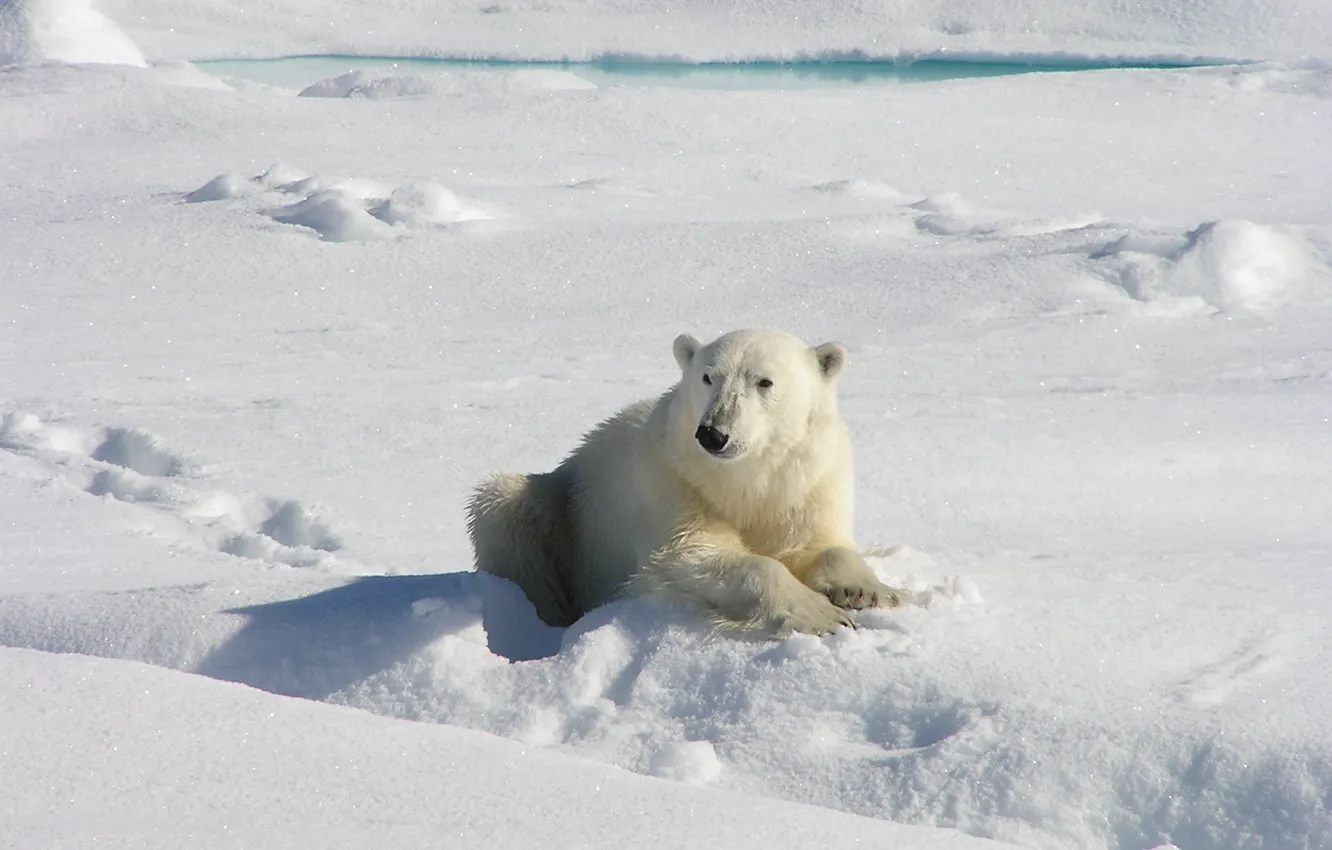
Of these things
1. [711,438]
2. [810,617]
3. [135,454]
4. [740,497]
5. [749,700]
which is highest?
[711,438]

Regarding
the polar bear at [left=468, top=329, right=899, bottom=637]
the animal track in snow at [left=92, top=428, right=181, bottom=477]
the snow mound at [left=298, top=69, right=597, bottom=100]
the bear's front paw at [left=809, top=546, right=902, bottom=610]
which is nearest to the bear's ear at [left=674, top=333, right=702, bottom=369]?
the polar bear at [left=468, top=329, right=899, bottom=637]

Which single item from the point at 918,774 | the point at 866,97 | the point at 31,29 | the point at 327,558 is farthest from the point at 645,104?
the point at 918,774

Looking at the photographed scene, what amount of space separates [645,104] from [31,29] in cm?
578

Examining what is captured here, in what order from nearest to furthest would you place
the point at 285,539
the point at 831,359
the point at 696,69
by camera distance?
1. the point at 831,359
2. the point at 285,539
3. the point at 696,69

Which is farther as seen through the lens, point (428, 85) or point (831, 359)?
point (428, 85)

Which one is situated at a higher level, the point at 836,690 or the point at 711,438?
the point at 711,438

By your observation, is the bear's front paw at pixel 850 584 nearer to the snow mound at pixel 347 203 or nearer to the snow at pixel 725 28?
the snow mound at pixel 347 203

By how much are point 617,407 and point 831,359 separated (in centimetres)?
231

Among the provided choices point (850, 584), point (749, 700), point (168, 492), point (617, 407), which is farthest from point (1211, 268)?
point (749, 700)

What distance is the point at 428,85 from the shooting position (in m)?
11.7

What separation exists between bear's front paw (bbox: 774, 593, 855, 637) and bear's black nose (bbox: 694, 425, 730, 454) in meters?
0.36

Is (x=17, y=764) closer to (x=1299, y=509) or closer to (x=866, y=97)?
(x=1299, y=509)

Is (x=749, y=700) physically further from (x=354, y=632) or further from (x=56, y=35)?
(x=56, y=35)

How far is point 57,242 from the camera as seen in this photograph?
7.91 meters
